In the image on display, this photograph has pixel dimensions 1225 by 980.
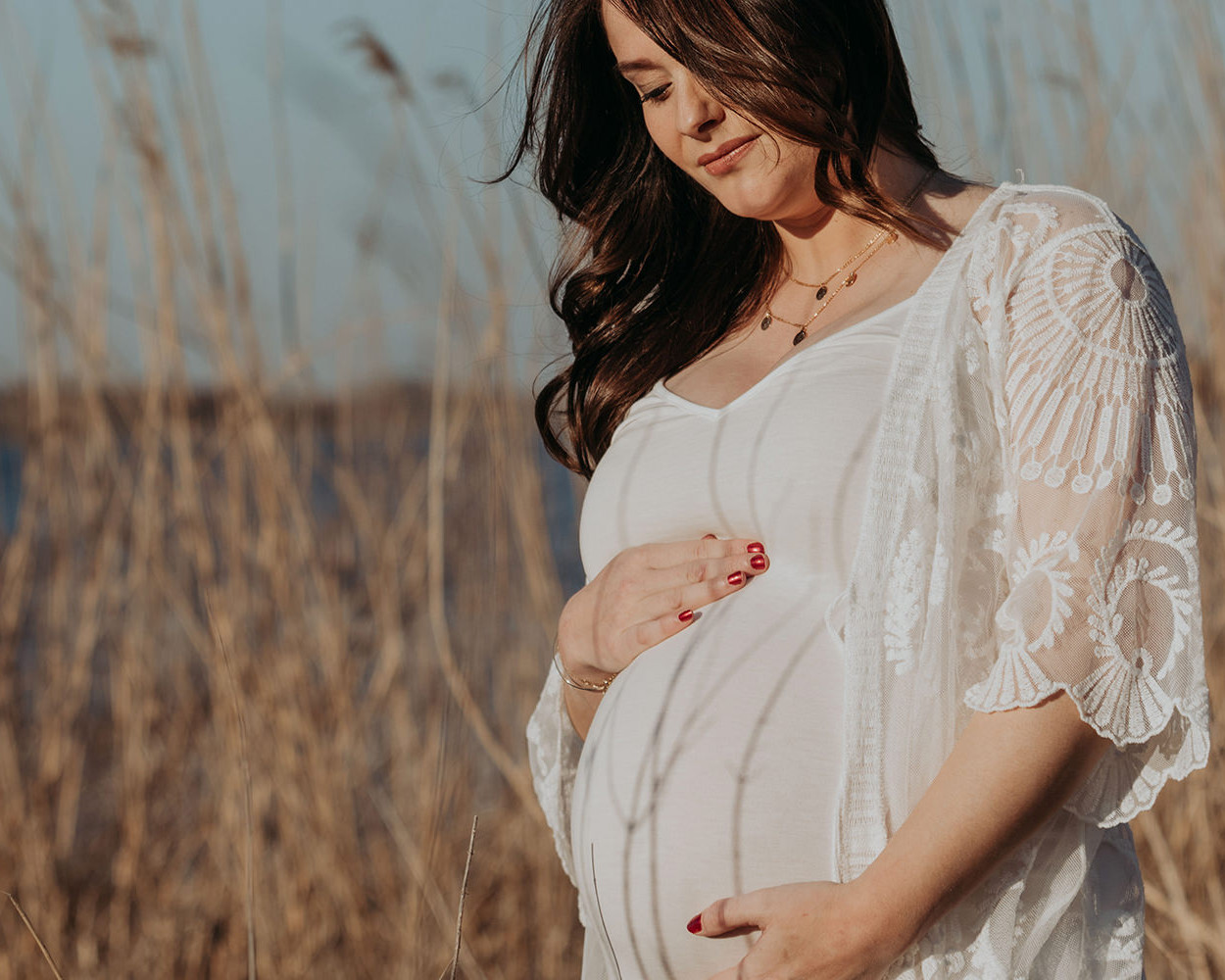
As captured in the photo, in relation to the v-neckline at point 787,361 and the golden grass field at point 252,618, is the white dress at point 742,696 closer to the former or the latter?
the v-neckline at point 787,361

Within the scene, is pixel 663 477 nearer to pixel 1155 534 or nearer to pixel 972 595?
pixel 972 595

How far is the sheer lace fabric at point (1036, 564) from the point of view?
2.89 ft

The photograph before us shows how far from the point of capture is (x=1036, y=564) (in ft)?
2.93

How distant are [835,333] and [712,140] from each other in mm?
226

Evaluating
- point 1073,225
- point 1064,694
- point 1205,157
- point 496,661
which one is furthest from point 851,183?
point 496,661

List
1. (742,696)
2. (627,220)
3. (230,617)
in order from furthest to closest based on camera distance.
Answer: (230,617) < (627,220) < (742,696)

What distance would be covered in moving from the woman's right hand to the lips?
1.18 ft

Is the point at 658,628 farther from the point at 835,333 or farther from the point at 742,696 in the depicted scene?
the point at 835,333

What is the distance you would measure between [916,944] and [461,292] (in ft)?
4.06

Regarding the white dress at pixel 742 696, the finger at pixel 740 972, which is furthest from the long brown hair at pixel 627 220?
the finger at pixel 740 972

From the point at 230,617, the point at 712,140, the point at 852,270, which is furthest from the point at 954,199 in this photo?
the point at 230,617

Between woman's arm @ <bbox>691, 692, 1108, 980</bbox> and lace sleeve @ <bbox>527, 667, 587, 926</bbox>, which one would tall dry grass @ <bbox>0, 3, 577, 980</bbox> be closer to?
lace sleeve @ <bbox>527, 667, 587, 926</bbox>

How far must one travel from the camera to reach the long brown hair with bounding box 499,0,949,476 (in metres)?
1.20

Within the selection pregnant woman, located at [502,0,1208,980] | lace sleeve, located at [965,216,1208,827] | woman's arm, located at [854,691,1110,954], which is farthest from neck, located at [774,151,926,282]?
woman's arm, located at [854,691,1110,954]
